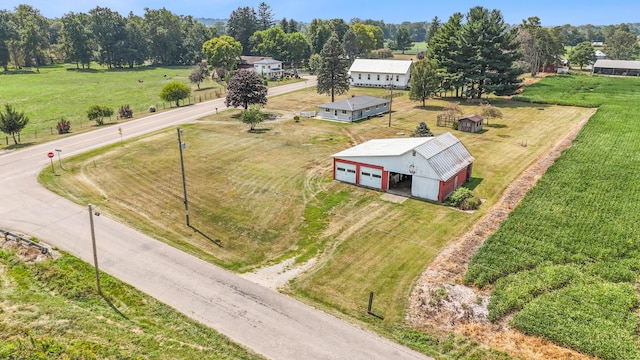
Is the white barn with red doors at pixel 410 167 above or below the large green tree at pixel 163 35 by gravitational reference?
below

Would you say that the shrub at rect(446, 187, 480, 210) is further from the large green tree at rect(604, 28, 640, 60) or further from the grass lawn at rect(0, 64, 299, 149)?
the large green tree at rect(604, 28, 640, 60)

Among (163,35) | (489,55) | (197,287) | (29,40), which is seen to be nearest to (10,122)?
(197,287)

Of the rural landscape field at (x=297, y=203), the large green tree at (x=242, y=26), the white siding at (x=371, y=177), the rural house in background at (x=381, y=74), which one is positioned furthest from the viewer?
the large green tree at (x=242, y=26)

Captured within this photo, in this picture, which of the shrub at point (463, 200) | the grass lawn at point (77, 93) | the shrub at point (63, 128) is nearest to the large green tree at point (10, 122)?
the grass lawn at point (77, 93)

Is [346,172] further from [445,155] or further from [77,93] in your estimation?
[77,93]

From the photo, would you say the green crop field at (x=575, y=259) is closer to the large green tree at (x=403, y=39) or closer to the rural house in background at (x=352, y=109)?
the rural house in background at (x=352, y=109)

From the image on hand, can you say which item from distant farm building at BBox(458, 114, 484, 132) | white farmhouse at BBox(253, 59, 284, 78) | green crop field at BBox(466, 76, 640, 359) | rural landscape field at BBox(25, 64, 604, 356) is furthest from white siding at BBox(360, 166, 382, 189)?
→ white farmhouse at BBox(253, 59, 284, 78)
